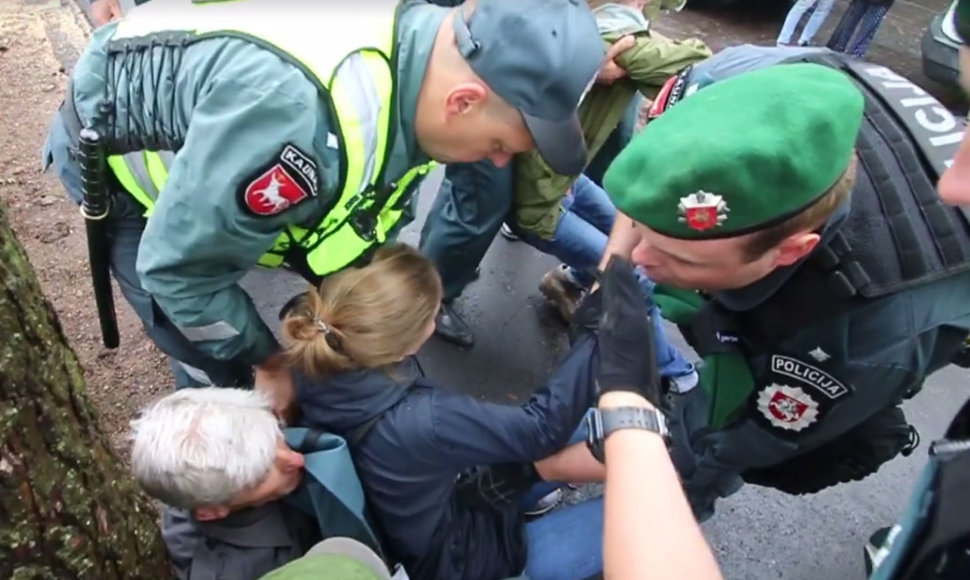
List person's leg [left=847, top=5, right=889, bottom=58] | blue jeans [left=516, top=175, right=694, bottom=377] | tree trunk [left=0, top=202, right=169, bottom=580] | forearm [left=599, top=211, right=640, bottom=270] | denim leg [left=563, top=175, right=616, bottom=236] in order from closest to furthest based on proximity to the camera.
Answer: tree trunk [left=0, top=202, right=169, bottom=580], forearm [left=599, top=211, right=640, bottom=270], blue jeans [left=516, top=175, right=694, bottom=377], denim leg [left=563, top=175, right=616, bottom=236], person's leg [left=847, top=5, right=889, bottom=58]

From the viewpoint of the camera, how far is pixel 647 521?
4.18 ft

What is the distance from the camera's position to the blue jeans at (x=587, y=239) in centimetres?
273

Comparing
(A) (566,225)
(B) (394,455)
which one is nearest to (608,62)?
(A) (566,225)

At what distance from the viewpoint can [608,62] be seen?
2400 millimetres

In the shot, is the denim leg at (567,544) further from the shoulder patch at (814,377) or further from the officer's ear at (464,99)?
the officer's ear at (464,99)

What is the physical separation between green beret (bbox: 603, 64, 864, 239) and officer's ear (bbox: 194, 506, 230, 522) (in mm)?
891

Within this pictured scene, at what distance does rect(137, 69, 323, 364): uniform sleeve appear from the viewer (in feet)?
4.68

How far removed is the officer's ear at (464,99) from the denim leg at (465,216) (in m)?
0.74

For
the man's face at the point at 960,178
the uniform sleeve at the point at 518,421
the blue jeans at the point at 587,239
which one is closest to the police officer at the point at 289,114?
the uniform sleeve at the point at 518,421

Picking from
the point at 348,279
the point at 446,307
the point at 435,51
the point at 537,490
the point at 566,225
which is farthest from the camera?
the point at 446,307

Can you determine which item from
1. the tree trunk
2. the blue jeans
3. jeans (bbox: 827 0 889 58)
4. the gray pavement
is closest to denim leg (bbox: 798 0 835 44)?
jeans (bbox: 827 0 889 58)

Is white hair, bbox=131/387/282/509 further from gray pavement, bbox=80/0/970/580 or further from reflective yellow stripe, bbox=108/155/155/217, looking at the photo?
gray pavement, bbox=80/0/970/580

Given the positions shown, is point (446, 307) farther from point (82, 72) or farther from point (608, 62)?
point (82, 72)

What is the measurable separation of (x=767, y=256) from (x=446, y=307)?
156 centimetres
